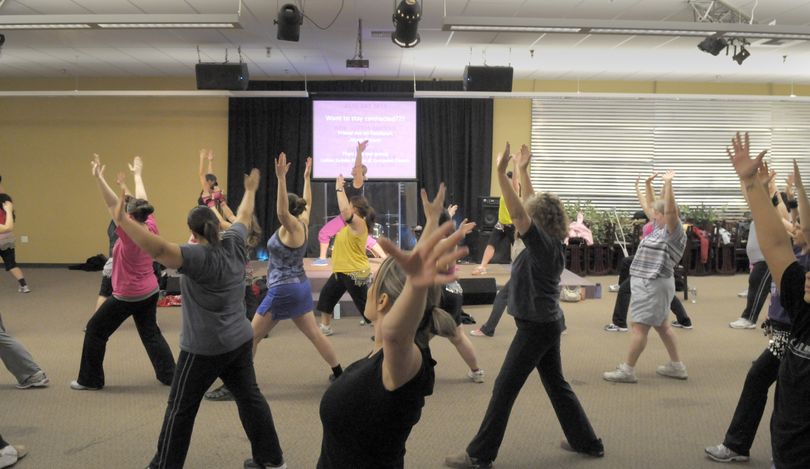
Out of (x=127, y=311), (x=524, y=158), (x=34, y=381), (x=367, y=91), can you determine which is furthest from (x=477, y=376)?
(x=367, y=91)

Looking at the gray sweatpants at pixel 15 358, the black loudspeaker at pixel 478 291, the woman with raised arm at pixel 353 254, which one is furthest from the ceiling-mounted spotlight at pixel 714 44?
the gray sweatpants at pixel 15 358

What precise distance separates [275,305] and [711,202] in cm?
1004

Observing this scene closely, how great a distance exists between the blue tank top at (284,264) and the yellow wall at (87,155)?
7.64 metres

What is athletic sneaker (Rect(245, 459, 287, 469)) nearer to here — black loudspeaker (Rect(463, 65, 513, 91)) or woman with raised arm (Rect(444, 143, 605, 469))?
woman with raised arm (Rect(444, 143, 605, 469))

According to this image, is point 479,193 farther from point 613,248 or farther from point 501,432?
point 501,432

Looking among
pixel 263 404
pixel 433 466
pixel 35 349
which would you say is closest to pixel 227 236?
pixel 263 404

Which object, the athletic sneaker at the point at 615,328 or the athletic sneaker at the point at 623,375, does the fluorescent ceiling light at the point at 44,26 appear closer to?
the athletic sneaker at the point at 623,375

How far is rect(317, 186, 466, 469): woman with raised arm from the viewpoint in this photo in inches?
54.9

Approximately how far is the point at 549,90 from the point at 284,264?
8362mm

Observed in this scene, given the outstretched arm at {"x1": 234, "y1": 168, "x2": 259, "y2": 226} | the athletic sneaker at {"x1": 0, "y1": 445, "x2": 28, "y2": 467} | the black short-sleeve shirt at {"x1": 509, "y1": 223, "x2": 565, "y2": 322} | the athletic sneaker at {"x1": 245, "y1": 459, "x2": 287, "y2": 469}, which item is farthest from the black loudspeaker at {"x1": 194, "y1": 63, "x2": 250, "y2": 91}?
the black short-sleeve shirt at {"x1": 509, "y1": 223, "x2": 565, "y2": 322}

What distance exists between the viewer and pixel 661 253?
4496 mm

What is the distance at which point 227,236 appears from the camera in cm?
302

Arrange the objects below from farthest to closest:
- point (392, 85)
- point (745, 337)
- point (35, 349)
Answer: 1. point (392, 85)
2. point (745, 337)
3. point (35, 349)

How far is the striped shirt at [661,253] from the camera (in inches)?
175
